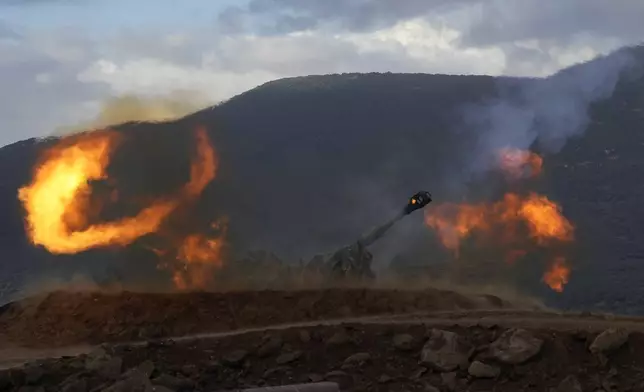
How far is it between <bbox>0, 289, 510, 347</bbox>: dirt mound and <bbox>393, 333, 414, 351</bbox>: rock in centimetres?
849

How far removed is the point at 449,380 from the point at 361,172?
44079mm

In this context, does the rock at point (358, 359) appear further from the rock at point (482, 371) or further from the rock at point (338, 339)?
the rock at point (482, 371)

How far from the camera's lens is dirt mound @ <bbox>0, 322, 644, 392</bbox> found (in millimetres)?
15875

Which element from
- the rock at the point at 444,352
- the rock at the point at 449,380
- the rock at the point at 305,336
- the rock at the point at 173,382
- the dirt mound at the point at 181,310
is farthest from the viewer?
the dirt mound at the point at 181,310

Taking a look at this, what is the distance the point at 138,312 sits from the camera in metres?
27.3

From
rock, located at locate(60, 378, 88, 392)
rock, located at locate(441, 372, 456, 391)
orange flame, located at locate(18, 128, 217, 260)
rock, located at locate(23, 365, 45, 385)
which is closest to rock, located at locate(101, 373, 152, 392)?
rock, located at locate(60, 378, 88, 392)

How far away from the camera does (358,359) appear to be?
55.5ft

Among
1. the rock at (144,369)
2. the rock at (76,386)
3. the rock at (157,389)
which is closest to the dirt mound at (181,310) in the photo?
the rock at (144,369)

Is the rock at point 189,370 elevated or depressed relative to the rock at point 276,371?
elevated

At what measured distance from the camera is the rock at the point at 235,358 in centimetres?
1712

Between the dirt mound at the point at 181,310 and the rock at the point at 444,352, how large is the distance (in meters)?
9.34

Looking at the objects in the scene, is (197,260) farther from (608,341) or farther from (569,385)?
(569,385)

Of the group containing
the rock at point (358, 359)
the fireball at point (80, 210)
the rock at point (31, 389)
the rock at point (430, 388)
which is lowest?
the rock at point (430, 388)

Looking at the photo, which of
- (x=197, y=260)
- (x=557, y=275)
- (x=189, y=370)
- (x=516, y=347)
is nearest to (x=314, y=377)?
(x=189, y=370)
